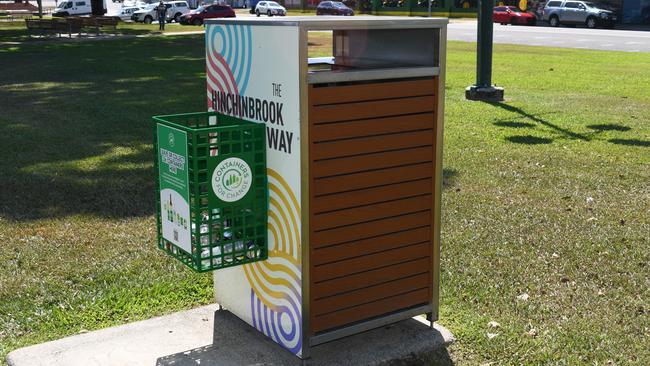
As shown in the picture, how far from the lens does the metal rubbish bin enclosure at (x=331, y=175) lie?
154 inches

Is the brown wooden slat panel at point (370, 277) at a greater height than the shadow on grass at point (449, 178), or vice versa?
the brown wooden slat panel at point (370, 277)

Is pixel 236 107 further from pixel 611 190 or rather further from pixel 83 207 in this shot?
pixel 611 190

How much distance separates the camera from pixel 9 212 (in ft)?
22.8

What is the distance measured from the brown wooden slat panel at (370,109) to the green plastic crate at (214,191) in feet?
1.11

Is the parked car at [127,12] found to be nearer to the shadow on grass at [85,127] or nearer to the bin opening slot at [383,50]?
the shadow on grass at [85,127]

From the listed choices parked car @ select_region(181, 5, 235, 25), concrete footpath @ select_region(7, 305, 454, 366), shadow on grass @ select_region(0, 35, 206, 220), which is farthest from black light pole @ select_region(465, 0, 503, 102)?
parked car @ select_region(181, 5, 235, 25)

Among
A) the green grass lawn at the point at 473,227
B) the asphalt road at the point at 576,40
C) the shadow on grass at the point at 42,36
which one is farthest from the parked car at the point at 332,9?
the green grass lawn at the point at 473,227

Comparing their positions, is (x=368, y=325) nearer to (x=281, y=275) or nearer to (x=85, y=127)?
(x=281, y=275)

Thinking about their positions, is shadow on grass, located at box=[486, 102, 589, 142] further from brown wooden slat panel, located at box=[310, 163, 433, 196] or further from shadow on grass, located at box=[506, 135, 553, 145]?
brown wooden slat panel, located at box=[310, 163, 433, 196]

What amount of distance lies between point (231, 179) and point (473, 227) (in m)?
3.04

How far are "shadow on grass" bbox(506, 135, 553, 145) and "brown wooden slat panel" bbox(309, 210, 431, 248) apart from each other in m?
6.05

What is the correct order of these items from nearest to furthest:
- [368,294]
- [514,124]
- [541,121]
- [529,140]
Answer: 1. [368,294]
2. [529,140]
3. [514,124]
4. [541,121]

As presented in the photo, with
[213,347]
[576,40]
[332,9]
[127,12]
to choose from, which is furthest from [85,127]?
[127,12]

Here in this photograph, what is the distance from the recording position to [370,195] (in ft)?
13.6
